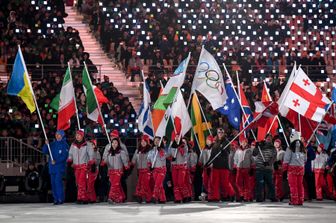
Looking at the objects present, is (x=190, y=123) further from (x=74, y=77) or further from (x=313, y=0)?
(x=313, y=0)

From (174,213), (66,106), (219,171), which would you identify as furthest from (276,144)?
(174,213)

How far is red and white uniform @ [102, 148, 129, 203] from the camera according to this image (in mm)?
23188

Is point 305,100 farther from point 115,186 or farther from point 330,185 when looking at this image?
point 115,186

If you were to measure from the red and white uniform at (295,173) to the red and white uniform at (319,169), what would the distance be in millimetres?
2290

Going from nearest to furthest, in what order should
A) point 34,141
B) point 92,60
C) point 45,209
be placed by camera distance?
point 45,209 → point 34,141 → point 92,60

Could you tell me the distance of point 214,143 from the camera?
23.8 metres

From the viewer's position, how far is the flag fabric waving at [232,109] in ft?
81.5

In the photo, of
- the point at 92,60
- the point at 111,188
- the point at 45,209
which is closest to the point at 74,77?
the point at 92,60

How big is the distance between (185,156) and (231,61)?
10.4 m

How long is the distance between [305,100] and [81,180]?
5080mm

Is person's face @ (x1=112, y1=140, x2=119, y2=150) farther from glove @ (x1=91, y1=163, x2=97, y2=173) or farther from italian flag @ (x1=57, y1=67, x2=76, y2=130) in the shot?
italian flag @ (x1=57, y1=67, x2=76, y2=130)

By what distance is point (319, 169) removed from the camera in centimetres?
2439

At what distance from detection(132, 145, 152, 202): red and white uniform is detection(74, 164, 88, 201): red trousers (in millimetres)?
1305

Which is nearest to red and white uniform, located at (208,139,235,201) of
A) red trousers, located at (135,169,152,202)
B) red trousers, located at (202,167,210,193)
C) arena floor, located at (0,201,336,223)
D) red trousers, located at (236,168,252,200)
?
red trousers, located at (236,168,252,200)
